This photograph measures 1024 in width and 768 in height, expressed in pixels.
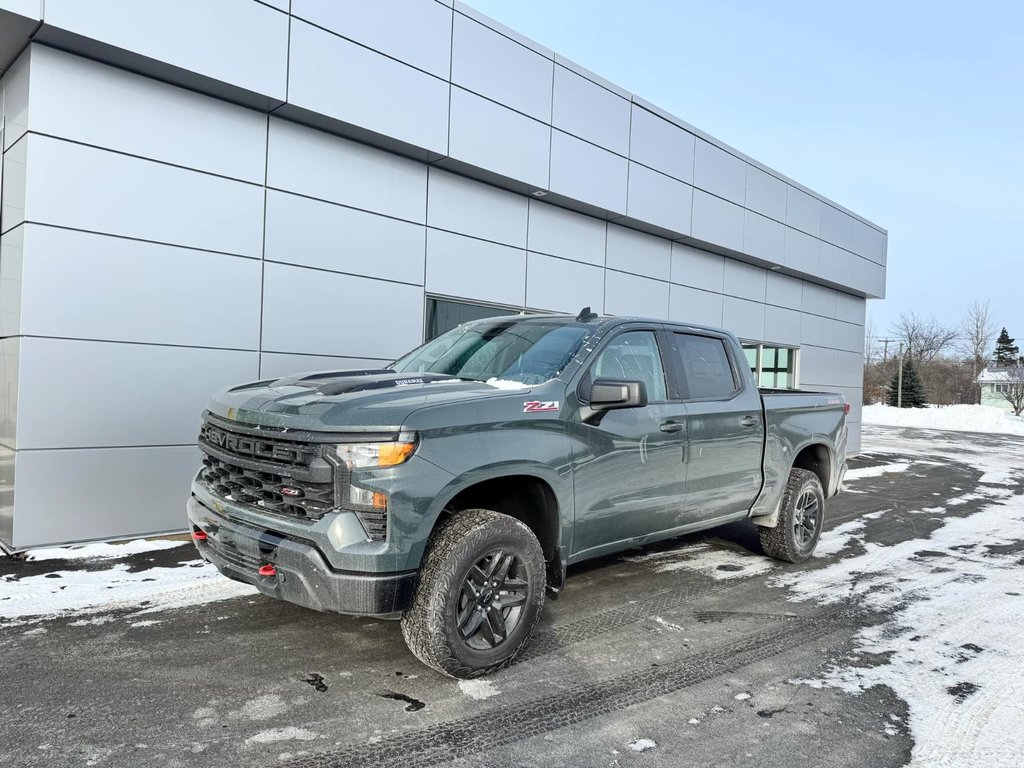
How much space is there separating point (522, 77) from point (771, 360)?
10.3 metres

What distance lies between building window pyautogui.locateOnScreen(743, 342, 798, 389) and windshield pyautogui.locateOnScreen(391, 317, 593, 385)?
41.1ft

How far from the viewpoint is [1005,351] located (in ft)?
276

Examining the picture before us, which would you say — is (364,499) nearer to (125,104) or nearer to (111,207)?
(111,207)

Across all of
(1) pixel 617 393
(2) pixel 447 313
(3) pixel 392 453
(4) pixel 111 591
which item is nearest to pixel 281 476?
(3) pixel 392 453

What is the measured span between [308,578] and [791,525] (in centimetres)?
441

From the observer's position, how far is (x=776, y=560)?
6.39m

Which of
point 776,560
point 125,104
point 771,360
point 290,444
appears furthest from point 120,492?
point 771,360

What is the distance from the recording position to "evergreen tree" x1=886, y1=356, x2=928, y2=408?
60594 millimetres

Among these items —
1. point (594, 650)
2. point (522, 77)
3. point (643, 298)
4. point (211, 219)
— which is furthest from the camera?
point (643, 298)

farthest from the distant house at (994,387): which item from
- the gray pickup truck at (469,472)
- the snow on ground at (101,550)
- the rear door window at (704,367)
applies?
the snow on ground at (101,550)

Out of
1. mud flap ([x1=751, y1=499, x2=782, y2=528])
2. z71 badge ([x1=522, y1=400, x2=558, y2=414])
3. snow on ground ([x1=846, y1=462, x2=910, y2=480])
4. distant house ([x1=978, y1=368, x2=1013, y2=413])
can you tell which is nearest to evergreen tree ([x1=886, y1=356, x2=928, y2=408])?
distant house ([x1=978, y1=368, x2=1013, y2=413])

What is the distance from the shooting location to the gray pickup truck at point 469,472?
10.8 feet

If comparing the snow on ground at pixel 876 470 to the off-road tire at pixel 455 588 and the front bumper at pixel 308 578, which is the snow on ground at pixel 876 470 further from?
the front bumper at pixel 308 578

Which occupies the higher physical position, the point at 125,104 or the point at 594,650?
the point at 125,104
